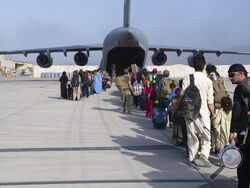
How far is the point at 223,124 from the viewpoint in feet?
18.0

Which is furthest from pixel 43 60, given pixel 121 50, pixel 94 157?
pixel 94 157

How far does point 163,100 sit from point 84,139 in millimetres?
2753

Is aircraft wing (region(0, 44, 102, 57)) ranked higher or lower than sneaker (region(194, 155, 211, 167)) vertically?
higher

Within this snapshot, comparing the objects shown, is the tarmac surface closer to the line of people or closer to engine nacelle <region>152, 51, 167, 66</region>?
the line of people

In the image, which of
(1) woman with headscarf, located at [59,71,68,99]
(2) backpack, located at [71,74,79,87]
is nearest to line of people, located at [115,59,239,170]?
(2) backpack, located at [71,74,79,87]

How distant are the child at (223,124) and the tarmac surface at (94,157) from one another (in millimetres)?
339

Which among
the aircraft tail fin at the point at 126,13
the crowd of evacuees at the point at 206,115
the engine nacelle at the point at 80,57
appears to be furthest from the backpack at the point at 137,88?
the engine nacelle at the point at 80,57

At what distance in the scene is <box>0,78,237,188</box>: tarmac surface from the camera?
413 centimetres

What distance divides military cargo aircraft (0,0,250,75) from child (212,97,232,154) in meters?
12.9

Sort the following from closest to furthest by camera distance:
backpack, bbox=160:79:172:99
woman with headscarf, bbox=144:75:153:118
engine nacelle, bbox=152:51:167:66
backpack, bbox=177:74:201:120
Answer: backpack, bbox=177:74:201:120 < backpack, bbox=160:79:172:99 < woman with headscarf, bbox=144:75:153:118 < engine nacelle, bbox=152:51:167:66

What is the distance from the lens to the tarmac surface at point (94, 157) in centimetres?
413

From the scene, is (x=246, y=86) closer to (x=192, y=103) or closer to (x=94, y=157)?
(x=192, y=103)

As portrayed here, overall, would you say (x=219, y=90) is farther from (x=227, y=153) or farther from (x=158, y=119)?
(x=227, y=153)

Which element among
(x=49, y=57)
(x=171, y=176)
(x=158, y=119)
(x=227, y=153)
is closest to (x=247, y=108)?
(x=227, y=153)
